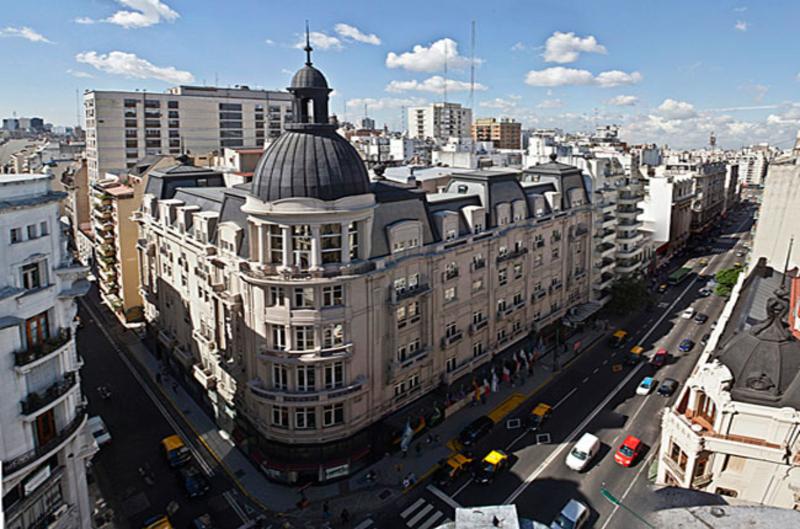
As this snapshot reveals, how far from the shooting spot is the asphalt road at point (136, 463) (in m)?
43.2

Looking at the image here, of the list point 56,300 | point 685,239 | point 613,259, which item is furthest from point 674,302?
point 56,300

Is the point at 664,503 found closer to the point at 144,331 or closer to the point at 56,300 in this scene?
the point at 56,300

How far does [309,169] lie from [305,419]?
21.1 m

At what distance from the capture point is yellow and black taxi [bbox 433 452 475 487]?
46.5 meters

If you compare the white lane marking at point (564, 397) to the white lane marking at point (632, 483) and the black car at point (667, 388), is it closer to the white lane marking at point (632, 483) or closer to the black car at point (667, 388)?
the black car at point (667, 388)

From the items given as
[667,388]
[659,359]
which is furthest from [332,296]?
[659,359]

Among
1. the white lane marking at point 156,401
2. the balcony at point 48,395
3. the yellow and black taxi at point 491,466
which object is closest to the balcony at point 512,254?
the yellow and black taxi at point 491,466

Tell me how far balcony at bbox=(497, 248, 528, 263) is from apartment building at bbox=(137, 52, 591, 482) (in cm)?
25

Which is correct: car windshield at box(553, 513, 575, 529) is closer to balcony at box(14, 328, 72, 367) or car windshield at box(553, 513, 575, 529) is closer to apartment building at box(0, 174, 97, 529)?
apartment building at box(0, 174, 97, 529)

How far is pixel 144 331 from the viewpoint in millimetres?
78125

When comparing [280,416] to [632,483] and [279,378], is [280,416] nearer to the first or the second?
[279,378]

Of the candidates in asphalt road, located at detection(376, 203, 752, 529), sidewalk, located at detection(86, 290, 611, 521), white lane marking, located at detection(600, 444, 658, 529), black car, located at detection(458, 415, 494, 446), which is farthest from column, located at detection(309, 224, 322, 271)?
white lane marking, located at detection(600, 444, 658, 529)

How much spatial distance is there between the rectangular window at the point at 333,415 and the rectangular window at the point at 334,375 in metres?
1.82

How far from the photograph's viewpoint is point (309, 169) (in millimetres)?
43125
